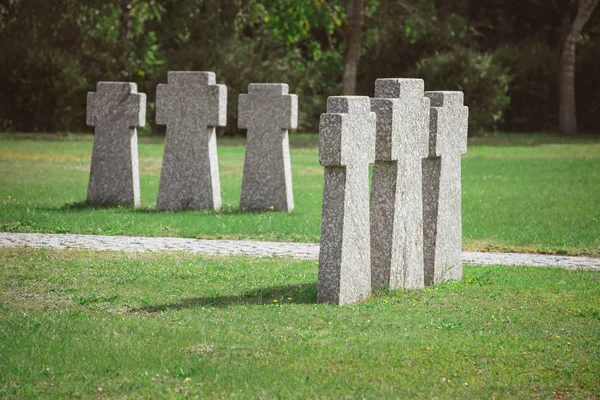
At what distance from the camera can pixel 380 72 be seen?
4081cm

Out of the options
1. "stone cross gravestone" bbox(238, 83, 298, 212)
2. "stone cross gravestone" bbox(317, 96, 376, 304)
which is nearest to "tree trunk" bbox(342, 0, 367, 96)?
"stone cross gravestone" bbox(238, 83, 298, 212)

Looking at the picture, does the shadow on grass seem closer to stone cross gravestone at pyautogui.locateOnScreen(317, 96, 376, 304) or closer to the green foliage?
stone cross gravestone at pyautogui.locateOnScreen(317, 96, 376, 304)

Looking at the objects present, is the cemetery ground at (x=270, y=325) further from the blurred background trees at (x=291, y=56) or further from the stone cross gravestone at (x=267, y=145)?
the blurred background trees at (x=291, y=56)

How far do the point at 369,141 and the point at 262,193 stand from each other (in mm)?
7448

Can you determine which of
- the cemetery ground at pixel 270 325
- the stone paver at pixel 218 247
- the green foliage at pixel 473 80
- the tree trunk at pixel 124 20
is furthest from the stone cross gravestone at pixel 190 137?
the tree trunk at pixel 124 20

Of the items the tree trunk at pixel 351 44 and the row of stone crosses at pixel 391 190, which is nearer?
the row of stone crosses at pixel 391 190

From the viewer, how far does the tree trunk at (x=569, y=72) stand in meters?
37.2

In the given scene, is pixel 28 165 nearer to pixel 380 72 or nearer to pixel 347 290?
pixel 347 290

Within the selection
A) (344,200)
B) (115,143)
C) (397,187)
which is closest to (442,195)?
(397,187)

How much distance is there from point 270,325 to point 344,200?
1322 mm

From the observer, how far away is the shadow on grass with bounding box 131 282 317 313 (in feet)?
29.3

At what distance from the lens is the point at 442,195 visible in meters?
10.5

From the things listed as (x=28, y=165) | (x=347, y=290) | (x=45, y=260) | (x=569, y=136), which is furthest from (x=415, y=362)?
(x=569, y=136)

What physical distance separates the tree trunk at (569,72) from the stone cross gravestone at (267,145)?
928 inches
